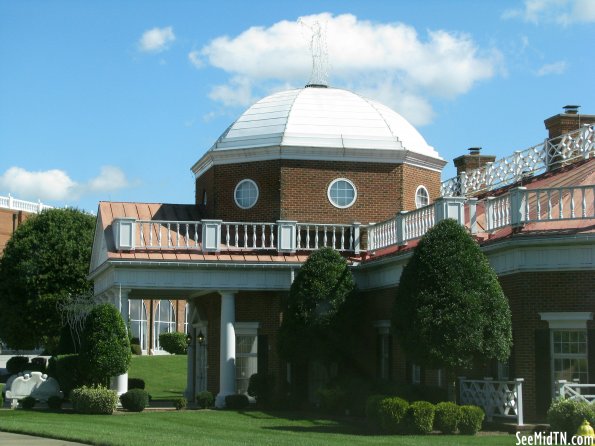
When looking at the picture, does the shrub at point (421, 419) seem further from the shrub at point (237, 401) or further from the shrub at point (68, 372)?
the shrub at point (68, 372)

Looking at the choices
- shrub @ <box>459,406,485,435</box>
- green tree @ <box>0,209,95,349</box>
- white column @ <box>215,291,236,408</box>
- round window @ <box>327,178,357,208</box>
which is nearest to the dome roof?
round window @ <box>327,178,357,208</box>

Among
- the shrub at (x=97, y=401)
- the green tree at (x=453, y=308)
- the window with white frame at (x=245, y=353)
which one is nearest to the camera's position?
the green tree at (x=453, y=308)

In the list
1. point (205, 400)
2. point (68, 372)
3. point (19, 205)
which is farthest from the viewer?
point (19, 205)

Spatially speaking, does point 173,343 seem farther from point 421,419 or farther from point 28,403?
point 421,419

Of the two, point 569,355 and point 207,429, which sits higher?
point 569,355

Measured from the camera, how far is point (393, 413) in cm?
2334

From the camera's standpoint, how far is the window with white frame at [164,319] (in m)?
78.4

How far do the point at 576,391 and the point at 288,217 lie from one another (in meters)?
14.9

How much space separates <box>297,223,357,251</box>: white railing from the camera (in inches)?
1363

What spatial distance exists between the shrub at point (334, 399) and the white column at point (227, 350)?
4547 mm

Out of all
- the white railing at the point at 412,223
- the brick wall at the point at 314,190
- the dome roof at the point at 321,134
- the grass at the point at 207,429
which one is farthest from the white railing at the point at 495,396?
the dome roof at the point at 321,134

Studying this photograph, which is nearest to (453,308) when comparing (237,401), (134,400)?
(237,401)

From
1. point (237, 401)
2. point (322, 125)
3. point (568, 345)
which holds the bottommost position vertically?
point (237, 401)

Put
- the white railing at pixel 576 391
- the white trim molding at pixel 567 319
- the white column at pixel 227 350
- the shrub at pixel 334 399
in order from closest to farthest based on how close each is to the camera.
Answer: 1. the white railing at pixel 576 391
2. the white trim molding at pixel 567 319
3. the shrub at pixel 334 399
4. the white column at pixel 227 350
